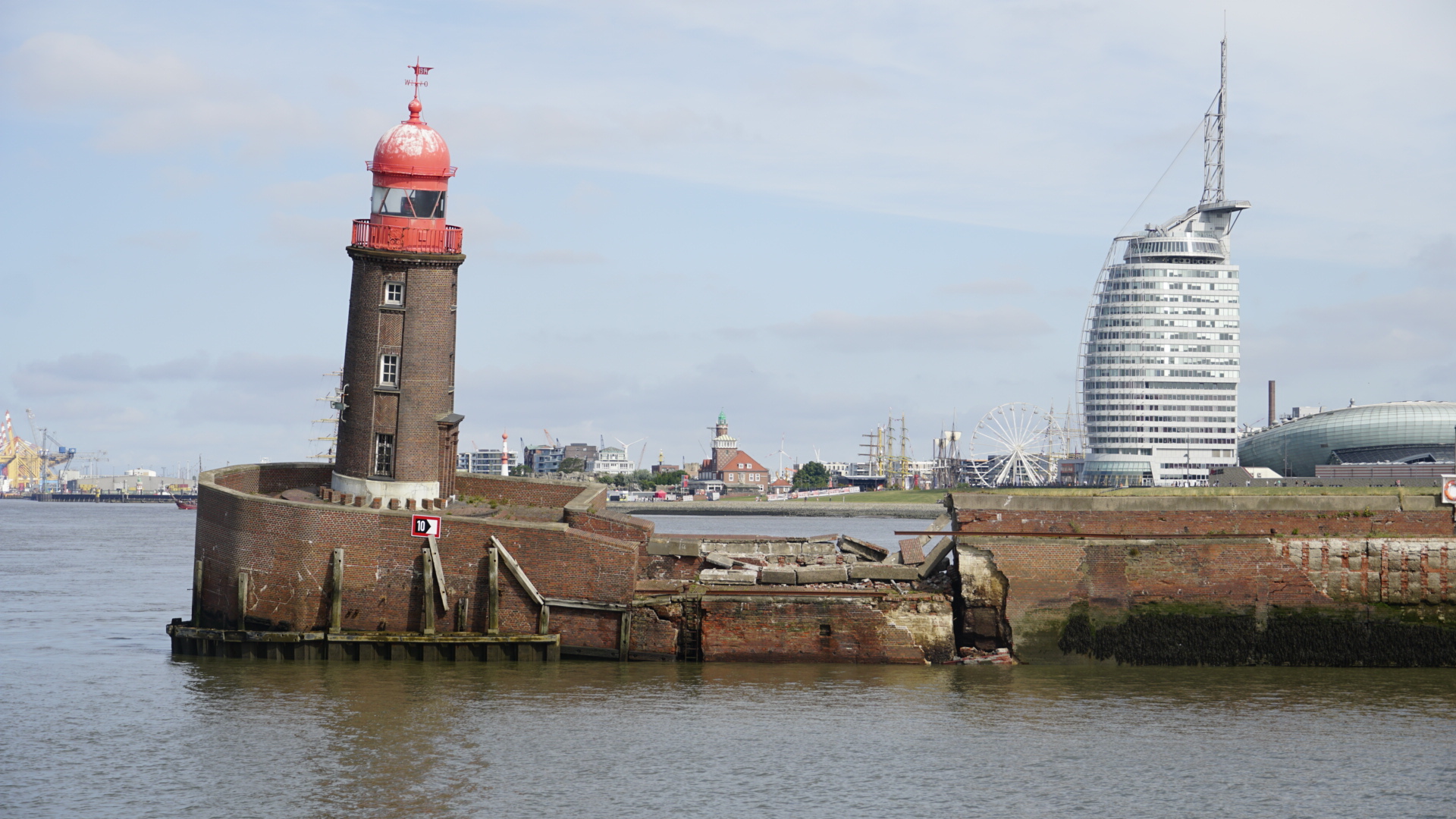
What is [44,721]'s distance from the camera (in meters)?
23.8

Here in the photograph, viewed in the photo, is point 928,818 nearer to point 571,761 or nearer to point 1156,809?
point 1156,809

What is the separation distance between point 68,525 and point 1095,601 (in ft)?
411

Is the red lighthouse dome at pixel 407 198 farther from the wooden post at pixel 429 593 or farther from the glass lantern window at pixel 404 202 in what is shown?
the wooden post at pixel 429 593

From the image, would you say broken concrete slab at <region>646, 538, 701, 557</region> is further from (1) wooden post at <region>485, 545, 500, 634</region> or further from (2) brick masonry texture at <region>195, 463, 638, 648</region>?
(1) wooden post at <region>485, 545, 500, 634</region>

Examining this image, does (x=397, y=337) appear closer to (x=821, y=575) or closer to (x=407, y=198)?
(x=407, y=198)

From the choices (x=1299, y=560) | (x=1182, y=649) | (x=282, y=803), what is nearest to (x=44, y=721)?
(x=282, y=803)

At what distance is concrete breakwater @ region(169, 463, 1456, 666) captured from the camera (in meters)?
28.3

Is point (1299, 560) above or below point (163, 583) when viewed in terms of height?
above

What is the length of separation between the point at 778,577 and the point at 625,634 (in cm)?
359

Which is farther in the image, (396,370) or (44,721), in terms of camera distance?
(396,370)

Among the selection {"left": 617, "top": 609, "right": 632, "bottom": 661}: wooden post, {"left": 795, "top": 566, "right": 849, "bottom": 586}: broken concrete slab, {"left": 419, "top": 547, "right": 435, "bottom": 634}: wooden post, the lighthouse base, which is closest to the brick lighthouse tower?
the lighthouse base

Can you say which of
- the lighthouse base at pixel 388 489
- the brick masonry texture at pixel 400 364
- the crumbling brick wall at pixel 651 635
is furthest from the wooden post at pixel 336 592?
the crumbling brick wall at pixel 651 635

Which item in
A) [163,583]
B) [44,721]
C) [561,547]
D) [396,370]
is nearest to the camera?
[44,721]

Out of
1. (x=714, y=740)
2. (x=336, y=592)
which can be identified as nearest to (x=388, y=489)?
(x=336, y=592)
